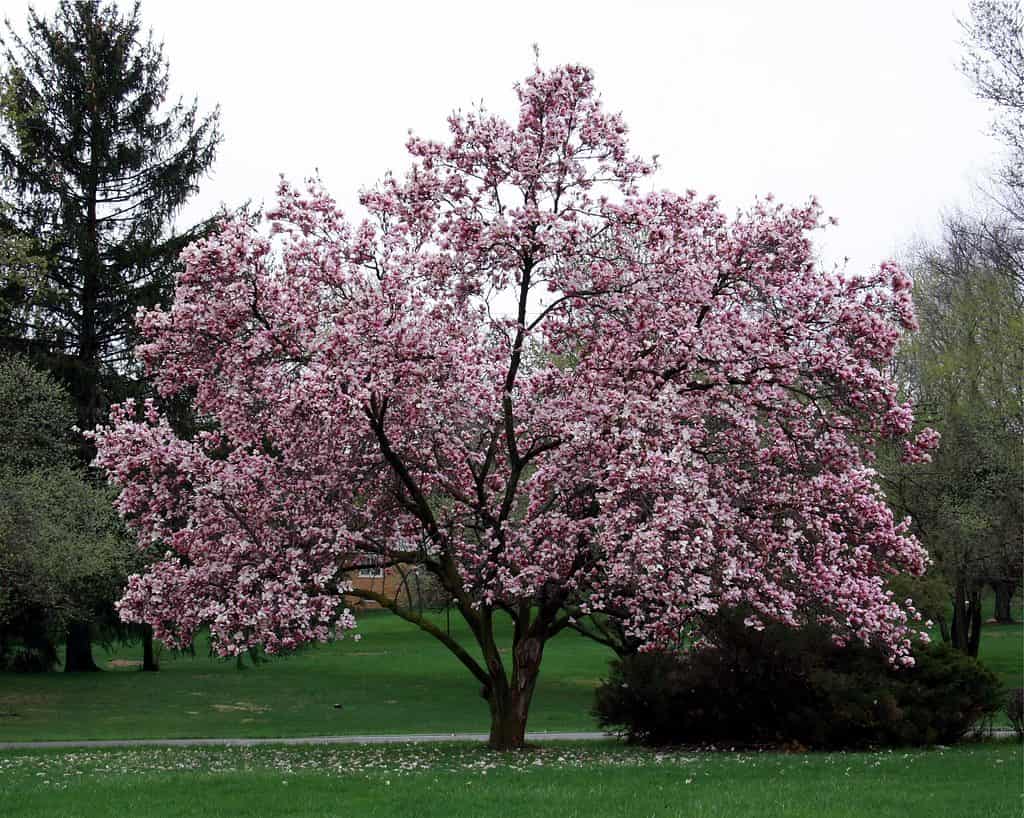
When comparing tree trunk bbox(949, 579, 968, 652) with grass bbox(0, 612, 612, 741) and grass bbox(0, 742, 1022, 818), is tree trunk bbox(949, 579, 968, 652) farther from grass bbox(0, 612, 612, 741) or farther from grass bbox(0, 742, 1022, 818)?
grass bbox(0, 742, 1022, 818)

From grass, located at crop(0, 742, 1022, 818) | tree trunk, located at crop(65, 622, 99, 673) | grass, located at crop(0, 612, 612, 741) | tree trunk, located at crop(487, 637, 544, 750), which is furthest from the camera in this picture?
tree trunk, located at crop(65, 622, 99, 673)

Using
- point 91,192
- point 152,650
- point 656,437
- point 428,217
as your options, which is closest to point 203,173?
point 91,192

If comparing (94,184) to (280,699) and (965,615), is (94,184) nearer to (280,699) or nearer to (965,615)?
(280,699)

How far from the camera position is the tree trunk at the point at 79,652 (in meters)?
39.5

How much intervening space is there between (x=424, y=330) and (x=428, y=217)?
2169mm

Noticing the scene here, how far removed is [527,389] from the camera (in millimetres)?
16719

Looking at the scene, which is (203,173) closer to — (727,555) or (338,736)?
(338,736)

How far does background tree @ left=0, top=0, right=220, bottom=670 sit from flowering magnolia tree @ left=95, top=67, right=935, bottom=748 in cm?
1870

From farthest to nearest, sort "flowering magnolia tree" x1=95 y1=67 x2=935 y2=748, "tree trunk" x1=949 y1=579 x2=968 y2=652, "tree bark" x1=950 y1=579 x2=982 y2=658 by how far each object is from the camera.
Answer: "tree trunk" x1=949 y1=579 x2=968 y2=652 → "tree bark" x1=950 y1=579 x2=982 y2=658 → "flowering magnolia tree" x1=95 y1=67 x2=935 y2=748

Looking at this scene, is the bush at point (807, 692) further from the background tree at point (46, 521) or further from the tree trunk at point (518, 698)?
the background tree at point (46, 521)

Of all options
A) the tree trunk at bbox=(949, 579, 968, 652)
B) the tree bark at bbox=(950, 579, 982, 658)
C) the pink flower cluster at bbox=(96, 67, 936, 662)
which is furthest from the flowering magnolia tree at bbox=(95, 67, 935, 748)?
the tree trunk at bbox=(949, 579, 968, 652)

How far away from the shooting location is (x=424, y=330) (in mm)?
14664

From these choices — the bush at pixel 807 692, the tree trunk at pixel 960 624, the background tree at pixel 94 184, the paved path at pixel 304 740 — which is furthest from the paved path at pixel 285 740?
the tree trunk at pixel 960 624

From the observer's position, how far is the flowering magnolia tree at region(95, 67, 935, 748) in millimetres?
14852
